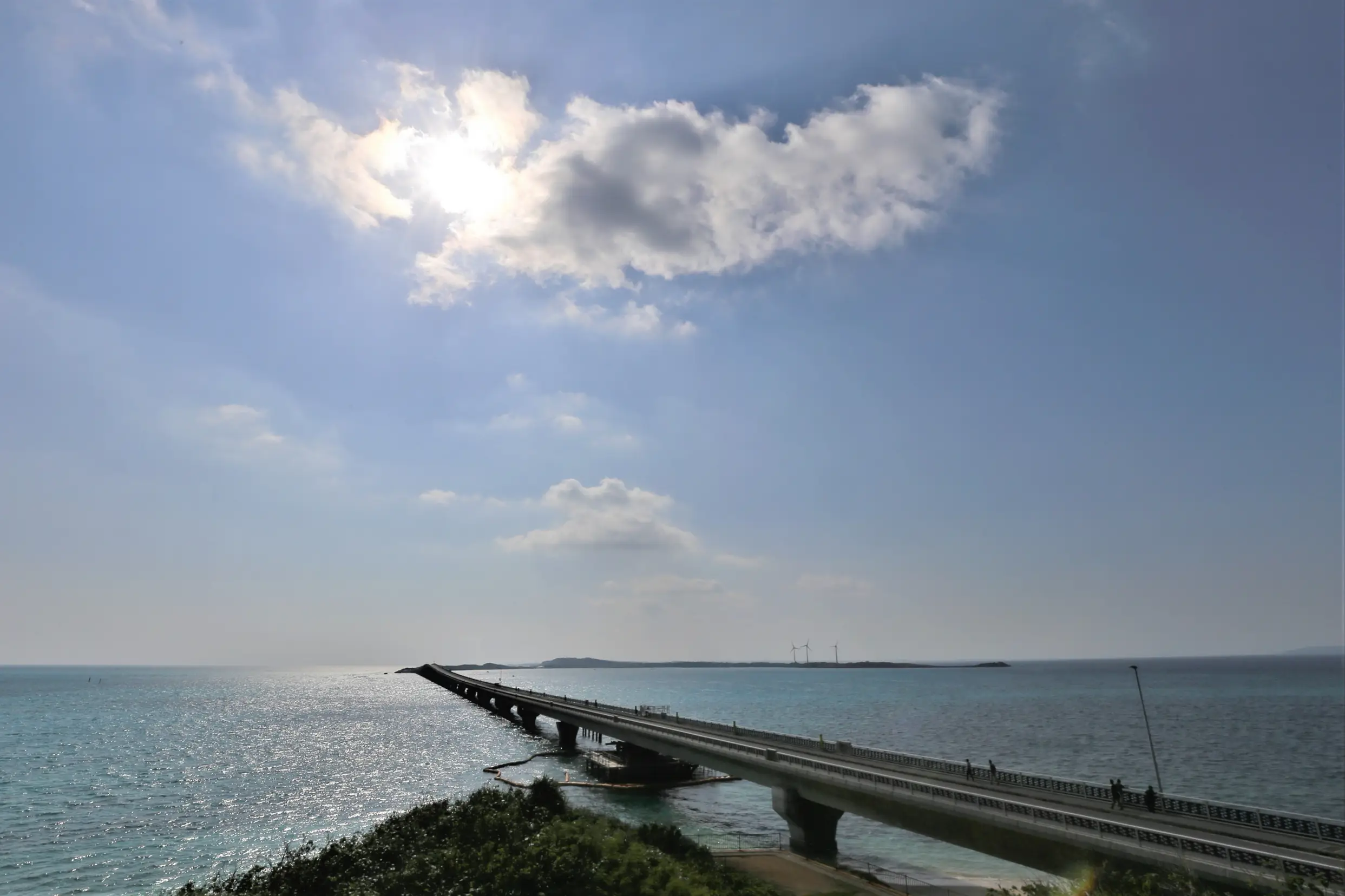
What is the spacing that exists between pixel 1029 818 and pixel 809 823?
20.7m

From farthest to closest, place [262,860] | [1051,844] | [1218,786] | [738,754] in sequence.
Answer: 1. [1218,786]
2. [738,754]
3. [262,860]
4. [1051,844]

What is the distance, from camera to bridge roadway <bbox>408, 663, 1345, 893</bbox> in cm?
2842

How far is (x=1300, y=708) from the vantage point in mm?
159500

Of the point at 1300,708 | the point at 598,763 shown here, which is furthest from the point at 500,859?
the point at 1300,708

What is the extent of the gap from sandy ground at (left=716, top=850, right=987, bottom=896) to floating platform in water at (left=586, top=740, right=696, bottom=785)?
113 feet

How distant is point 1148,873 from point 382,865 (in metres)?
37.0

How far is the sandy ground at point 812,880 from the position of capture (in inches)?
1625

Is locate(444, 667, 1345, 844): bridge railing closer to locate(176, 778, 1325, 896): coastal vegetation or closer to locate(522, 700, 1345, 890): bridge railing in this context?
locate(522, 700, 1345, 890): bridge railing

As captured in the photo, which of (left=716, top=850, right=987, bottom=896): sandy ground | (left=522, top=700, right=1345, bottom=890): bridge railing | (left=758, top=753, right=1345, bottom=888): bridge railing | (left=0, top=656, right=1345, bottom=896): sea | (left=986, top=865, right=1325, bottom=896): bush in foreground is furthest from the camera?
(left=0, top=656, right=1345, bottom=896): sea

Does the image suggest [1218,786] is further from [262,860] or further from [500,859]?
[262,860]

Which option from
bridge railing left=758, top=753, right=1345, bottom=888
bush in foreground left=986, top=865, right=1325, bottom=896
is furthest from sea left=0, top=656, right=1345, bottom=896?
bush in foreground left=986, top=865, right=1325, bottom=896

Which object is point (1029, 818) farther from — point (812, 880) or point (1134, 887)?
point (812, 880)

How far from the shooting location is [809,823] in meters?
52.2

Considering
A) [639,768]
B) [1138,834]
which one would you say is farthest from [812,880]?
[639,768]
